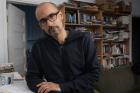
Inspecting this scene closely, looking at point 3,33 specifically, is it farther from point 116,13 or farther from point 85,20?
point 116,13

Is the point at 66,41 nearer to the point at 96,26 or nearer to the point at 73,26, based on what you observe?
the point at 73,26

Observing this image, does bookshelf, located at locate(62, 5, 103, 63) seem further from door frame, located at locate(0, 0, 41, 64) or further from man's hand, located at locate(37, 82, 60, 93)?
man's hand, located at locate(37, 82, 60, 93)

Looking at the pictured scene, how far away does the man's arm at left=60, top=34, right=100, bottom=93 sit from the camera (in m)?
1.36

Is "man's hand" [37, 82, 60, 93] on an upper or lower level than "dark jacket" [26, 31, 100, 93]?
lower

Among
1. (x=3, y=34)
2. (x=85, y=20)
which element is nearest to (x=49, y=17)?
(x=3, y=34)

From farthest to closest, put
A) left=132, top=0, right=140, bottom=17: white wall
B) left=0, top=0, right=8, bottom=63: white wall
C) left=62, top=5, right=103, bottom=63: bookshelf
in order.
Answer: left=132, top=0, right=140, bottom=17: white wall < left=62, top=5, right=103, bottom=63: bookshelf < left=0, top=0, right=8, bottom=63: white wall

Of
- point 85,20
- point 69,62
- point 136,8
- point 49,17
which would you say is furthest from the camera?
point 136,8

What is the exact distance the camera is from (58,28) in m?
1.37

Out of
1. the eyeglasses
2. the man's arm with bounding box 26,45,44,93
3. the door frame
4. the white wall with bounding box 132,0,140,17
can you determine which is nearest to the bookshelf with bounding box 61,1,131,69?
the white wall with bounding box 132,0,140,17

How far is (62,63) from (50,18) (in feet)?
0.99

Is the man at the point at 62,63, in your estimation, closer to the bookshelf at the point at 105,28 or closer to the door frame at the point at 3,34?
the door frame at the point at 3,34

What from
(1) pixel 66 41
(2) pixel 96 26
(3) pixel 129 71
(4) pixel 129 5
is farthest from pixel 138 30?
(1) pixel 66 41

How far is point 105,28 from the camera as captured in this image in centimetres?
538

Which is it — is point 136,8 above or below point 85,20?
above
